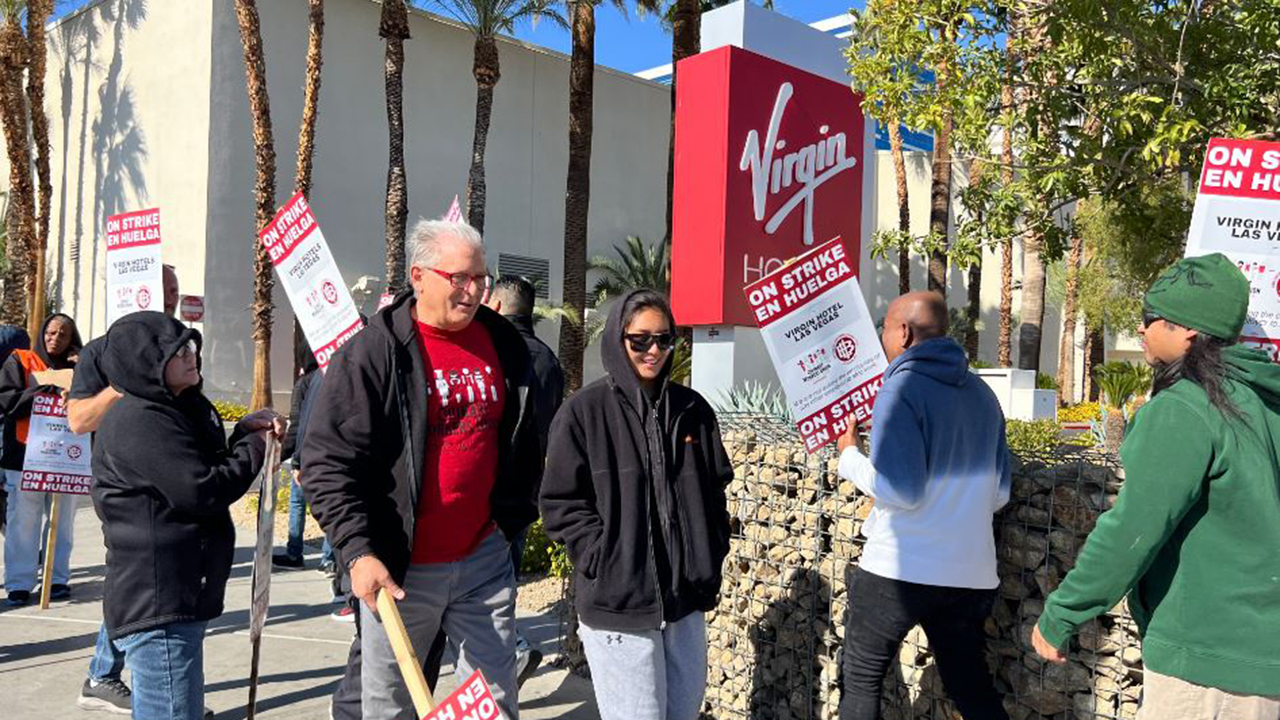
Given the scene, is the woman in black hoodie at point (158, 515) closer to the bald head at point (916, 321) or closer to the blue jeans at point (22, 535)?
the bald head at point (916, 321)

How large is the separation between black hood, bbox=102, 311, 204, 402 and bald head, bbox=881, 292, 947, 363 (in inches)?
96.5

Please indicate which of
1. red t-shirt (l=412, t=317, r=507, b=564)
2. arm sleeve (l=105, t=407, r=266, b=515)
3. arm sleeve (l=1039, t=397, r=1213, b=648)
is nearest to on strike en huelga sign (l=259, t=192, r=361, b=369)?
arm sleeve (l=105, t=407, r=266, b=515)

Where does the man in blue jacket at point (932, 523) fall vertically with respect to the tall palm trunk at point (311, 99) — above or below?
below

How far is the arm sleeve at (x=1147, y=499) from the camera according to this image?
2.37 m

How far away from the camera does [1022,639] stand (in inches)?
146

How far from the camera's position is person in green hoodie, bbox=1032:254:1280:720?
2.38m

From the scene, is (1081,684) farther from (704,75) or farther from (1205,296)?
(704,75)

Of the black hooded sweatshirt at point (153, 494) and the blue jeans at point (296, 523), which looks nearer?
the black hooded sweatshirt at point (153, 494)

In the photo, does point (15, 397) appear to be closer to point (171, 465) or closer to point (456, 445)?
point (171, 465)

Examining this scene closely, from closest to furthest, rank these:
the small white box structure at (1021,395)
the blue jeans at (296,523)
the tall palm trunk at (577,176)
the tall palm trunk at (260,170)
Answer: the blue jeans at (296,523)
the tall palm trunk at (577,176)
the tall palm trunk at (260,170)
the small white box structure at (1021,395)

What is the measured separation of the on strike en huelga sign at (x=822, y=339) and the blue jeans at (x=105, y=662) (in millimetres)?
3448

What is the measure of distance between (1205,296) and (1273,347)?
1.64 meters

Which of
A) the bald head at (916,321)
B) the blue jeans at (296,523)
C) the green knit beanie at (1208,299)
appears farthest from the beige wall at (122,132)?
the green knit beanie at (1208,299)

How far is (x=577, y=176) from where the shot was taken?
59.5 ft
